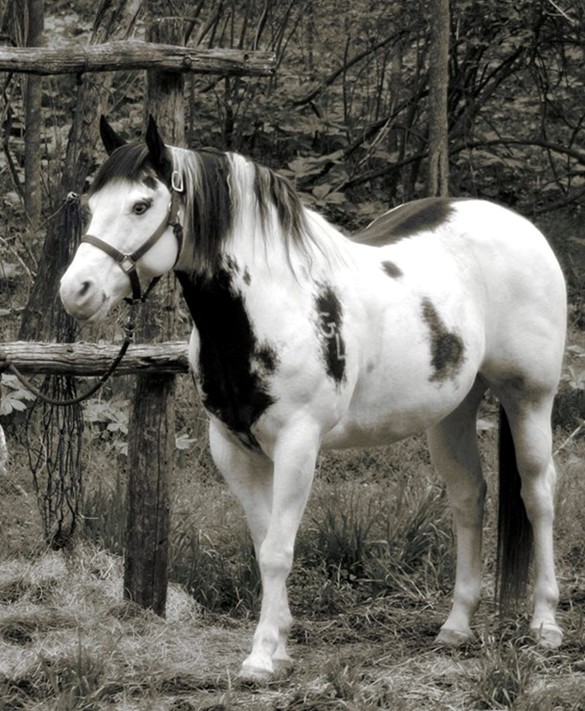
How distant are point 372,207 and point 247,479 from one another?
5.41 metres

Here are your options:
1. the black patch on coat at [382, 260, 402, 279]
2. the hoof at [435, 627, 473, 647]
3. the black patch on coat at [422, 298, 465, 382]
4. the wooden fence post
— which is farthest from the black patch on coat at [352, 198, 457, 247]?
the hoof at [435, 627, 473, 647]

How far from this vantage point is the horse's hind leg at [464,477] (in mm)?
4918

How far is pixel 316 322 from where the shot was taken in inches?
159

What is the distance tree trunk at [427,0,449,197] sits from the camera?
7.09 meters

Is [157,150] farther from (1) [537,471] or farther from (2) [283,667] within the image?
(1) [537,471]

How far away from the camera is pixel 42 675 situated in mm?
4043

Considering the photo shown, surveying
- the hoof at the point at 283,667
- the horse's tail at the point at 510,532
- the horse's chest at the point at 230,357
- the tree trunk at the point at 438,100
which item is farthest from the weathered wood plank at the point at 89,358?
the tree trunk at the point at 438,100

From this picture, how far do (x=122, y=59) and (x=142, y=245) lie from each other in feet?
3.85

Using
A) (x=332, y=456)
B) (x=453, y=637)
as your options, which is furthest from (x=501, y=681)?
(x=332, y=456)

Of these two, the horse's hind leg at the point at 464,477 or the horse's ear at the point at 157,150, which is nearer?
the horse's ear at the point at 157,150

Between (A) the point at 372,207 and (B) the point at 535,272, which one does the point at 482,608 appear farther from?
(A) the point at 372,207

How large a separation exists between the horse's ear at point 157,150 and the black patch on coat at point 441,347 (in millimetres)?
1067

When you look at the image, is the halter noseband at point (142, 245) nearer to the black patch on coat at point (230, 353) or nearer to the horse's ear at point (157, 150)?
the horse's ear at point (157, 150)

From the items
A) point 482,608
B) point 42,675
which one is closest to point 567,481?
point 482,608
